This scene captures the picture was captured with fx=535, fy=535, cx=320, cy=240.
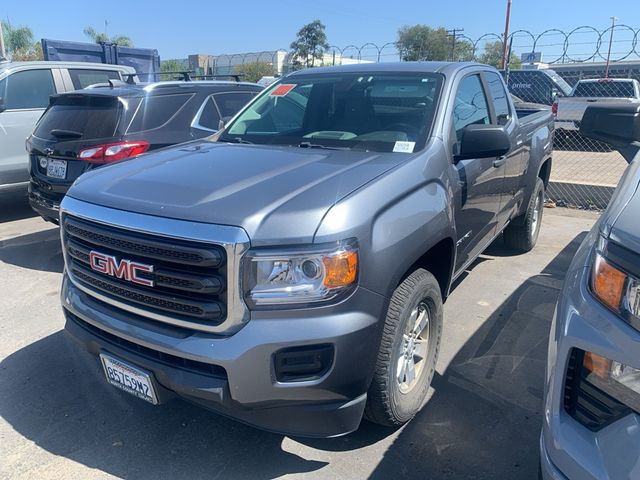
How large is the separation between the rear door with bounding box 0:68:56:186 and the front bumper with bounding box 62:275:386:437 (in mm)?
5730

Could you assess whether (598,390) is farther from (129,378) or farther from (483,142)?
(129,378)

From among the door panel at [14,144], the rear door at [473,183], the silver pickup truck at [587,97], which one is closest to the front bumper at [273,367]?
the rear door at [473,183]

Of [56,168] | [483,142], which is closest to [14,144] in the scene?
[56,168]

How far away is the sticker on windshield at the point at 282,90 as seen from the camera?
13.2ft

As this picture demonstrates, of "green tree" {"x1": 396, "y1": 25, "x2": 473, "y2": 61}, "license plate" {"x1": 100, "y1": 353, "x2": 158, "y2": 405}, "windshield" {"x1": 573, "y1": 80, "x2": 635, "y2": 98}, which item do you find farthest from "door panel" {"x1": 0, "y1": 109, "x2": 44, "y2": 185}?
"green tree" {"x1": 396, "y1": 25, "x2": 473, "y2": 61}

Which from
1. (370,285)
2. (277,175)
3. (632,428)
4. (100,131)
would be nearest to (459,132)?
(277,175)

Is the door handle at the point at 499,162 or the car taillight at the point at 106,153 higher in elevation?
the door handle at the point at 499,162

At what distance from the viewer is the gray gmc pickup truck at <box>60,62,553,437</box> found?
2.14 m

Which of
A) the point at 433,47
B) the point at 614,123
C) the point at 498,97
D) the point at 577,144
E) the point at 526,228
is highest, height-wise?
the point at 433,47

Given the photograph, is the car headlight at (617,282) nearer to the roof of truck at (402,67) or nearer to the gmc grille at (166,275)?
the gmc grille at (166,275)

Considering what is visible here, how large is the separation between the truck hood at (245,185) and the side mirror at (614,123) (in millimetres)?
1188

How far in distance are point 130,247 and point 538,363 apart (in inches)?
106

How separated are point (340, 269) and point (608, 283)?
0.95m

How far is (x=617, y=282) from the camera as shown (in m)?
1.67
